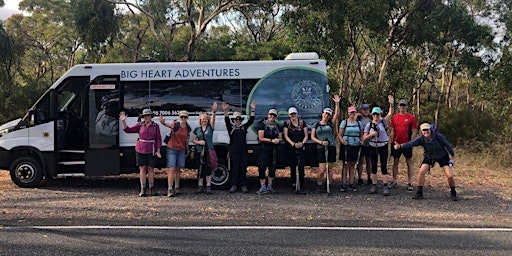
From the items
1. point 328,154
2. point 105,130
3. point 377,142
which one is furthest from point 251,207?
point 105,130

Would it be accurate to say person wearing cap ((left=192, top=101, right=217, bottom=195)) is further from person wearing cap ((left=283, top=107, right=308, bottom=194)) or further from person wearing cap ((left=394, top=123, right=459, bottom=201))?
person wearing cap ((left=394, top=123, right=459, bottom=201))

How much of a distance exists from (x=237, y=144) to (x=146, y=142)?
175 cm

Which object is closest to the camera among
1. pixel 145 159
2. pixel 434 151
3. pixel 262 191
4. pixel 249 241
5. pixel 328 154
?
pixel 249 241

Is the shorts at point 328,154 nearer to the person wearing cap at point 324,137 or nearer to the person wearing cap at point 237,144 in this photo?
the person wearing cap at point 324,137

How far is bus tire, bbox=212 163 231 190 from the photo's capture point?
33.8 ft

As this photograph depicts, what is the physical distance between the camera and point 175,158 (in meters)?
9.61

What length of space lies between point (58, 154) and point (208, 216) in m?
4.31

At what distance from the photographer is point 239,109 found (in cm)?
1018

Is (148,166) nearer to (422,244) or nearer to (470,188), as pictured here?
(422,244)

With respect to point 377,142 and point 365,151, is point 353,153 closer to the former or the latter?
point 365,151

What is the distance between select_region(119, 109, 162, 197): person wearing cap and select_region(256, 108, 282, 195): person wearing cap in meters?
1.99

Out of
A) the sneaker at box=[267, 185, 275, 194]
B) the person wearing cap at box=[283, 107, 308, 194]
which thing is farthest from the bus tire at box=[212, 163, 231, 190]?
the person wearing cap at box=[283, 107, 308, 194]

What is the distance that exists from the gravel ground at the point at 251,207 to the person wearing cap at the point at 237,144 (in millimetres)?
393

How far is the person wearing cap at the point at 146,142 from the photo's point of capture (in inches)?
371
